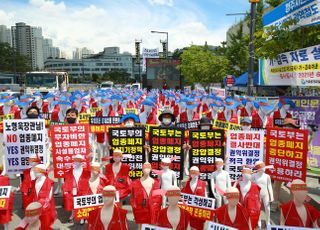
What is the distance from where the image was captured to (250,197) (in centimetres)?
517

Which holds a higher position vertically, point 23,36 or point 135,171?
point 23,36

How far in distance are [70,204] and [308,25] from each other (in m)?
6.18

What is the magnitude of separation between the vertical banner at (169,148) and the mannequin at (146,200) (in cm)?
118

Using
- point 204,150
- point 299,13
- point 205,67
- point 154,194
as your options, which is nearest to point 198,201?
point 154,194

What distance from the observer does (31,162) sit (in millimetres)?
6145

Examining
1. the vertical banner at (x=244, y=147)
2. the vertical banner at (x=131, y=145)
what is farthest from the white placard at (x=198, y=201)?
the vertical banner at (x=131, y=145)

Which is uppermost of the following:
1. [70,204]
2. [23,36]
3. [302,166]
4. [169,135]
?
[23,36]

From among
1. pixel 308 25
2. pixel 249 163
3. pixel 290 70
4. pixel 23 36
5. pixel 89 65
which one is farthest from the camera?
pixel 89 65

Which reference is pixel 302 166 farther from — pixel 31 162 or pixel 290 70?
pixel 31 162

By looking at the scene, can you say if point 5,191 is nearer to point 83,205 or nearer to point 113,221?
point 83,205

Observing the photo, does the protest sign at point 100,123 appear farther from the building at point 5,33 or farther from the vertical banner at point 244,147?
the building at point 5,33

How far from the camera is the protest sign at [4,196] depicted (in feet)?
17.2

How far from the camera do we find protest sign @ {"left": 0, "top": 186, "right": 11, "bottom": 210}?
5.23 metres

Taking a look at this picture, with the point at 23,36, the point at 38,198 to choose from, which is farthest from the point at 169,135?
the point at 23,36
